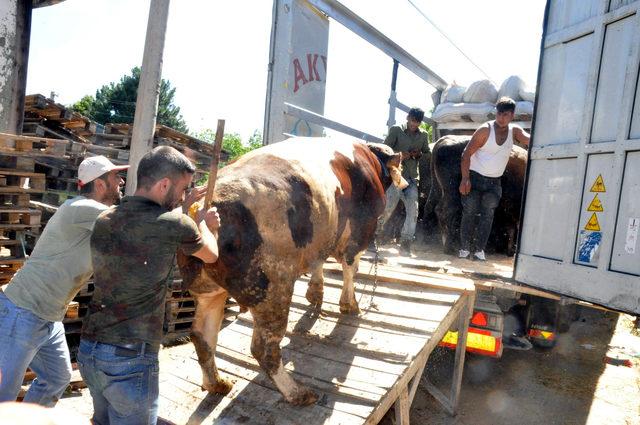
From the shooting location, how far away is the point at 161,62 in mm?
4836

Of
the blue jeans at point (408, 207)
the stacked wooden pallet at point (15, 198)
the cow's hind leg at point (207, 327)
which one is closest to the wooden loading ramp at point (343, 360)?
the cow's hind leg at point (207, 327)

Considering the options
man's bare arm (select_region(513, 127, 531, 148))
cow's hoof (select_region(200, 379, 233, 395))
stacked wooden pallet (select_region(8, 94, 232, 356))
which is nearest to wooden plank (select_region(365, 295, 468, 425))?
cow's hoof (select_region(200, 379, 233, 395))

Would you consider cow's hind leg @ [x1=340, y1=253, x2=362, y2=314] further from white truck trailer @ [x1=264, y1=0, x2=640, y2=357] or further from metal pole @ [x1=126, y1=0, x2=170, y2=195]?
metal pole @ [x1=126, y1=0, x2=170, y2=195]

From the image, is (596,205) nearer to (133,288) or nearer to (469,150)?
(469,150)

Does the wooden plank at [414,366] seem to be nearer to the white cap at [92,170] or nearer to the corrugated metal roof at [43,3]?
the white cap at [92,170]

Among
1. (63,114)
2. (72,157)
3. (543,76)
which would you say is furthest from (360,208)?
(63,114)

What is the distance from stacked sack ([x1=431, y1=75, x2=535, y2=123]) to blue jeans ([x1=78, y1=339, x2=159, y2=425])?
708 centimetres

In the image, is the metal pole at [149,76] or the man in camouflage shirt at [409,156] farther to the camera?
the man in camouflage shirt at [409,156]

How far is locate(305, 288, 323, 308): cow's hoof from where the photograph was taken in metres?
4.51

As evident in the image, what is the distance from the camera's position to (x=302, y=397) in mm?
3121

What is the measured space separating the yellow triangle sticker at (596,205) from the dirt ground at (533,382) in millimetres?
1363

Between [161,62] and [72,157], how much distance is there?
2.19 metres

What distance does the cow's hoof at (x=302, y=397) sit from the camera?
10.2 feet

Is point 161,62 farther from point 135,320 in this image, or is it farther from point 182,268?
point 135,320
